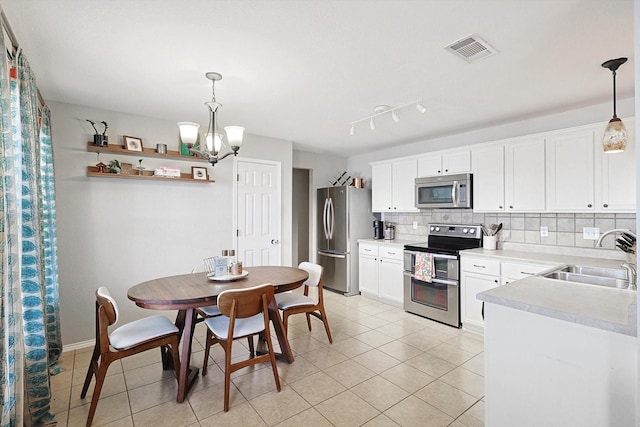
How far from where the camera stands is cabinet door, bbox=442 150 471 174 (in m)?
4.05

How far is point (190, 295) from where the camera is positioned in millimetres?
2326

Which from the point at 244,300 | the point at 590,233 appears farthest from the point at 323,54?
the point at 590,233

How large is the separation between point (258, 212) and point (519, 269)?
3.32 meters

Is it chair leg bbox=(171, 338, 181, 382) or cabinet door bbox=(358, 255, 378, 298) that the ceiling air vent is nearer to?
chair leg bbox=(171, 338, 181, 382)

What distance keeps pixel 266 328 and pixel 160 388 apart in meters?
0.99

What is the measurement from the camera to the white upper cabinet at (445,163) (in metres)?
4.08

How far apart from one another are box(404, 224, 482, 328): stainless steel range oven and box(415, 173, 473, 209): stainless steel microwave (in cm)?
39

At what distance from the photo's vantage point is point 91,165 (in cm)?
330

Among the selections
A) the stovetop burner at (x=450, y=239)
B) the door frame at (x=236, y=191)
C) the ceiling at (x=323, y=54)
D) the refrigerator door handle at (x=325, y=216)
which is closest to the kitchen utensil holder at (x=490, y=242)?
the stovetop burner at (x=450, y=239)

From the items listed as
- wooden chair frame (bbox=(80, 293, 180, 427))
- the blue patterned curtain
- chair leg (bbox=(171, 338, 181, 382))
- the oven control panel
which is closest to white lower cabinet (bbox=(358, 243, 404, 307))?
the oven control panel

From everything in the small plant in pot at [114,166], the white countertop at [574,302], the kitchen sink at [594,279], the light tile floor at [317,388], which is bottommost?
the light tile floor at [317,388]

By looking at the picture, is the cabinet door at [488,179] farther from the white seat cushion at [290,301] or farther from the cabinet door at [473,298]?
the white seat cushion at [290,301]

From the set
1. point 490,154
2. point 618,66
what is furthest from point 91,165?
point 618,66

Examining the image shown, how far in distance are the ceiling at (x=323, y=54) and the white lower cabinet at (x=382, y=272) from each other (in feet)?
6.75
